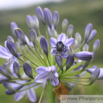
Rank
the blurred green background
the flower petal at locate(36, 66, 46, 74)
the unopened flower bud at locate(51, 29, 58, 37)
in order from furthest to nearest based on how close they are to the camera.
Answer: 1. the blurred green background
2. the unopened flower bud at locate(51, 29, 58, 37)
3. the flower petal at locate(36, 66, 46, 74)

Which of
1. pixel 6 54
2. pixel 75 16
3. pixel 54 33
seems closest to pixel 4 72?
pixel 6 54

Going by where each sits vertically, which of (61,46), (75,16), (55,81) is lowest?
(75,16)

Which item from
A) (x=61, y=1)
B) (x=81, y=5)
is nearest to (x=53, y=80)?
(x=81, y=5)

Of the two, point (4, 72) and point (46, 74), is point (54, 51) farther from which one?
point (4, 72)

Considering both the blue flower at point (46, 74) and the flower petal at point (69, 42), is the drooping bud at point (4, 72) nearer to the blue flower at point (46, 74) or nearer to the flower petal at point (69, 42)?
the blue flower at point (46, 74)

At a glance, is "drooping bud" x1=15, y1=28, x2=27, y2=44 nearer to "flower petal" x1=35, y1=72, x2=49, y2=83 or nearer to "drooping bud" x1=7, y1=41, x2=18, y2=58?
"drooping bud" x1=7, y1=41, x2=18, y2=58

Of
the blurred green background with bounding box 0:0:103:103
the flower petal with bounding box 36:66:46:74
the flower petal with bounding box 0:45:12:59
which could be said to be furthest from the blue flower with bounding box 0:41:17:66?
the blurred green background with bounding box 0:0:103:103

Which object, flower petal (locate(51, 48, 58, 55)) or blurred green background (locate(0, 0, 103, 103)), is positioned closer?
flower petal (locate(51, 48, 58, 55))

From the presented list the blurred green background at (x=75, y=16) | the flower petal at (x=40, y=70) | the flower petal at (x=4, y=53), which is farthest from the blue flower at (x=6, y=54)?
the blurred green background at (x=75, y=16)
